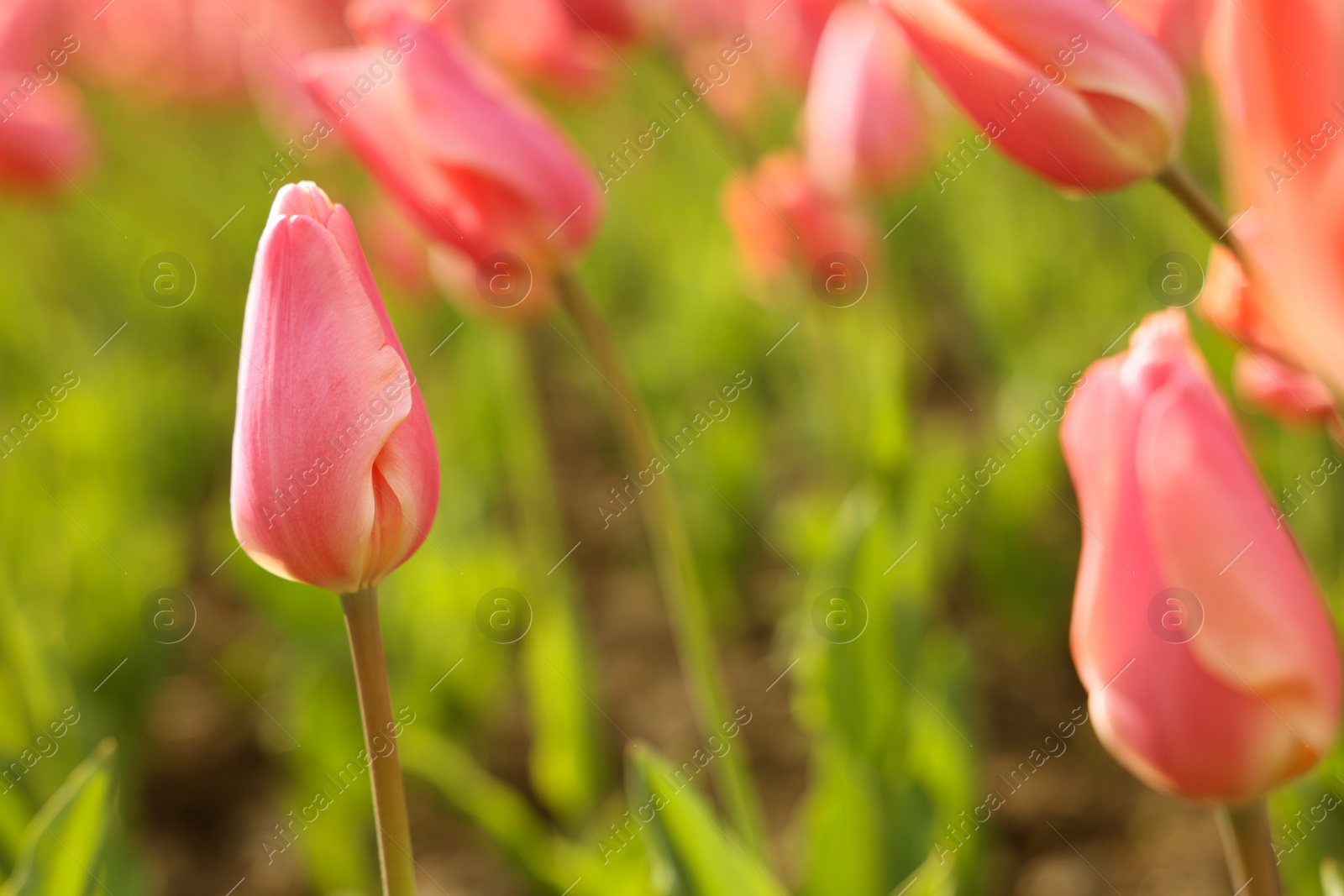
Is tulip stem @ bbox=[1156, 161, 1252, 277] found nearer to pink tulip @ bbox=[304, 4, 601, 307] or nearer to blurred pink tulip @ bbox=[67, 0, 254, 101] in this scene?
pink tulip @ bbox=[304, 4, 601, 307]

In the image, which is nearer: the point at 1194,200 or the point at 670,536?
the point at 1194,200

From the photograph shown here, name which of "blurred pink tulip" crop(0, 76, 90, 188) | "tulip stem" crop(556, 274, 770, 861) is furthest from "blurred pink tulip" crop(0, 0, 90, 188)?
"tulip stem" crop(556, 274, 770, 861)

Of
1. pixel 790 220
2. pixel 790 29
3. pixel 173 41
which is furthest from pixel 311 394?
pixel 173 41

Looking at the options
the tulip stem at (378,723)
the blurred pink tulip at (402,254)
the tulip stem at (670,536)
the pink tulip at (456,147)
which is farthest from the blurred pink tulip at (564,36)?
the tulip stem at (378,723)

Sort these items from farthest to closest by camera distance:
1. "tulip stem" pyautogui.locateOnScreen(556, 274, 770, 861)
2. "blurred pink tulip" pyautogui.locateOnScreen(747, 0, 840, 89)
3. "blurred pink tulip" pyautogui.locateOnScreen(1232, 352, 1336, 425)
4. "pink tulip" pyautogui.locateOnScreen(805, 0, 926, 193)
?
"blurred pink tulip" pyautogui.locateOnScreen(747, 0, 840, 89)
"pink tulip" pyautogui.locateOnScreen(805, 0, 926, 193)
"tulip stem" pyautogui.locateOnScreen(556, 274, 770, 861)
"blurred pink tulip" pyautogui.locateOnScreen(1232, 352, 1336, 425)

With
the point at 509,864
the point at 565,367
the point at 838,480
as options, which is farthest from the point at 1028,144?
the point at 565,367

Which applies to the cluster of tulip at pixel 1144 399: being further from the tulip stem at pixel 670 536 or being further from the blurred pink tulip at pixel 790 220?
the blurred pink tulip at pixel 790 220

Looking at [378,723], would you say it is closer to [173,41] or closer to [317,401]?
[317,401]

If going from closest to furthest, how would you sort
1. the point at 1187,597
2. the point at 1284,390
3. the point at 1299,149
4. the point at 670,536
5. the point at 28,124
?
1. the point at 1299,149
2. the point at 1187,597
3. the point at 1284,390
4. the point at 670,536
5. the point at 28,124
